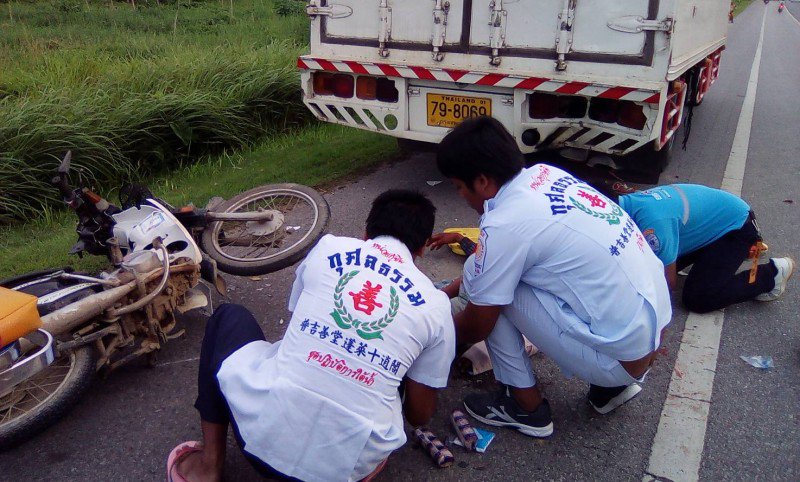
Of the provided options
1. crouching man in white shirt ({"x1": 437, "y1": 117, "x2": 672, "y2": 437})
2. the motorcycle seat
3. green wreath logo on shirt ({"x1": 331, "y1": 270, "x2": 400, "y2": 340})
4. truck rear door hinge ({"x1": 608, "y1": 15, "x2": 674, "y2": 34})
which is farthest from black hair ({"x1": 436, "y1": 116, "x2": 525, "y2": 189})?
truck rear door hinge ({"x1": 608, "y1": 15, "x2": 674, "y2": 34})

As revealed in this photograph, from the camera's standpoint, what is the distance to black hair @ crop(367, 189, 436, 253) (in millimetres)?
2102

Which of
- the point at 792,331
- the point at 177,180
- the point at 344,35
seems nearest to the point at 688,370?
the point at 792,331

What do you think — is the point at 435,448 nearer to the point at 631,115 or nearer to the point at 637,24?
the point at 631,115

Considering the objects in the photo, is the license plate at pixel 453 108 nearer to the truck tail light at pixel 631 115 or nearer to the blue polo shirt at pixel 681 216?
the truck tail light at pixel 631 115

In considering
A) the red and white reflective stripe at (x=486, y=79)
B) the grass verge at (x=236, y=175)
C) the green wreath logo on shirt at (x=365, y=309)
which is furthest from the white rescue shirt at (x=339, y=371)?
the red and white reflective stripe at (x=486, y=79)

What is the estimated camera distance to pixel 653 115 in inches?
170

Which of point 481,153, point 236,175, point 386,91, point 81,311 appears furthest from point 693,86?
point 81,311

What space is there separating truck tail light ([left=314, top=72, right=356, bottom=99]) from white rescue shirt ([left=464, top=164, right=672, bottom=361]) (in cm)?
325

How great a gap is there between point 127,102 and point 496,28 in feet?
11.7

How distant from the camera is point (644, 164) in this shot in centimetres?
543

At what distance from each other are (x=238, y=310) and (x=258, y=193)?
1803 mm

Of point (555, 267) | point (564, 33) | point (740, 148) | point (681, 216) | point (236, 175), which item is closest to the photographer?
point (555, 267)

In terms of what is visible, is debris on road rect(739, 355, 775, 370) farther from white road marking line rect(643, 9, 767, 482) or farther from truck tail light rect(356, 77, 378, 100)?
truck tail light rect(356, 77, 378, 100)

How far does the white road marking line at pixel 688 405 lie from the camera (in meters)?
2.38
